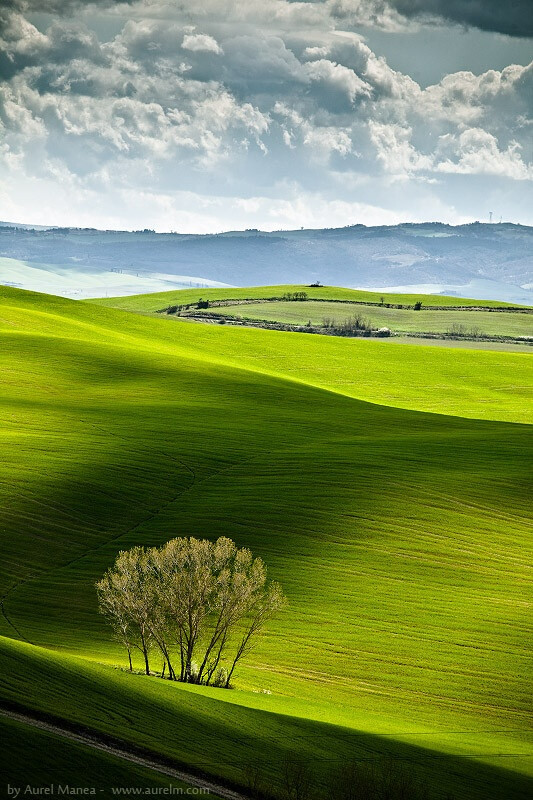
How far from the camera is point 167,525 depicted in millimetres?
52125

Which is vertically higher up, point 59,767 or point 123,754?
point 59,767

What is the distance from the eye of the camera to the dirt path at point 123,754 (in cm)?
2272

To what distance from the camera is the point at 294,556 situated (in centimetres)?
4931

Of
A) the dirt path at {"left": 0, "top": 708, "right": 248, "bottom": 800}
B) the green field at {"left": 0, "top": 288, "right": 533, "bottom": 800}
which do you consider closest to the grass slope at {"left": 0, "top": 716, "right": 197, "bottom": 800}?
the dirt path at {"left": 0, "top": 708, "right": 248, "bottom": 800}

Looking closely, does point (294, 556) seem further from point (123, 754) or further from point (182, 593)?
point (123, 754)

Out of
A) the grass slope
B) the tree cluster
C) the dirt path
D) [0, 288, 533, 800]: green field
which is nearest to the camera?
the grass slope

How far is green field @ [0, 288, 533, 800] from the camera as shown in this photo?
27.8 metres

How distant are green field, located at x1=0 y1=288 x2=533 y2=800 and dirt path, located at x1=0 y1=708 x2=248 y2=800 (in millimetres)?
561

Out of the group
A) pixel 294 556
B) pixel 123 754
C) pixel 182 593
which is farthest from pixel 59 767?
pixel 294 556

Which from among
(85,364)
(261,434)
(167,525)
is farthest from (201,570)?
(85,364)

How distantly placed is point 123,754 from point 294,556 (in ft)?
86.5

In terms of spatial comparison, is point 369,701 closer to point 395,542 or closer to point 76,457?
point 395,542

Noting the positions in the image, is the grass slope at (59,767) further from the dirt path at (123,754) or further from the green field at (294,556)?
the green field at (294,556)

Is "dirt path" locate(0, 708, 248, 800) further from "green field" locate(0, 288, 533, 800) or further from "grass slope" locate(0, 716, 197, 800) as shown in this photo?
"green field" locate(0, 288, 533, 800)
